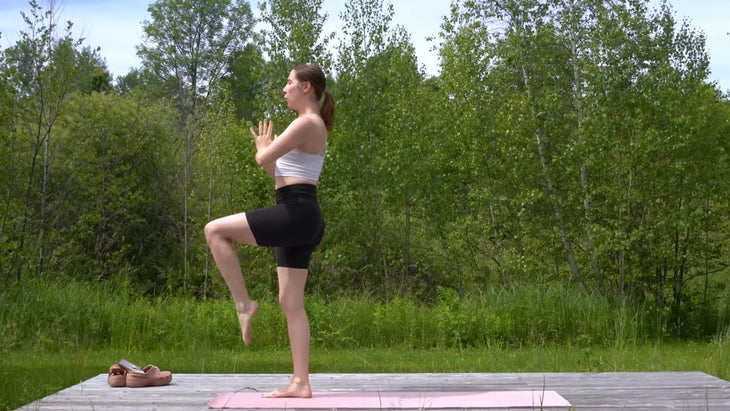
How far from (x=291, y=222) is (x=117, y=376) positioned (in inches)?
56.1

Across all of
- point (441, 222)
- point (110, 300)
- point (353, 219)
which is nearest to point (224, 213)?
point (353, 219)

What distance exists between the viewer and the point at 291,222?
180 inches

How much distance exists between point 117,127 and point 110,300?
7.51 meters

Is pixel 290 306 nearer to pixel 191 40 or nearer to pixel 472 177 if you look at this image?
pixel 472 177

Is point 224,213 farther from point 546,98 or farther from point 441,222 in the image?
point 546,98

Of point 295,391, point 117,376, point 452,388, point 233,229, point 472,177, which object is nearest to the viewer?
point 233,229

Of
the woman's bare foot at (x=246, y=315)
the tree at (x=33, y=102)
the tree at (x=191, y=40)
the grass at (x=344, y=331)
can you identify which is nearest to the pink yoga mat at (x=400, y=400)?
the woman's bare foot at (x=246, y=315)

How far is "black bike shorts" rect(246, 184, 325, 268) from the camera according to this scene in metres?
4.54

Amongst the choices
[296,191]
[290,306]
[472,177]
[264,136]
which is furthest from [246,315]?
[472,177]

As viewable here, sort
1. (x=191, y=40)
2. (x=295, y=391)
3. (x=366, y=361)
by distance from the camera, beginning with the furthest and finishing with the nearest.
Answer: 1. (x=191, y=40)
2. (x=366, y=361)
3. (x=295, y=391)

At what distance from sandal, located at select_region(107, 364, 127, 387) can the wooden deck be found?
6 cm

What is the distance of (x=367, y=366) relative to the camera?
943 centimetres

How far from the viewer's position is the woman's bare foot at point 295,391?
15.2 feet

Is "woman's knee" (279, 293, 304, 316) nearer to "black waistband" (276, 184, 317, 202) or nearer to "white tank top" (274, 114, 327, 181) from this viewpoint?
"black waistband" (276, 184, 317, 202)
